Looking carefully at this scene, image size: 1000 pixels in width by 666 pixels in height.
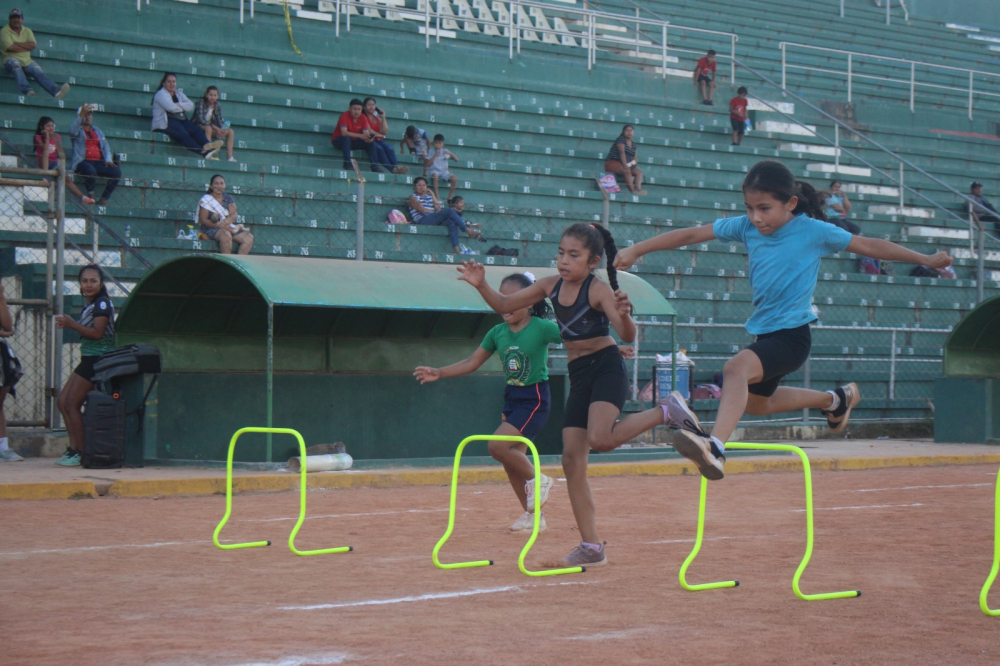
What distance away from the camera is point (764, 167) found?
7008mm

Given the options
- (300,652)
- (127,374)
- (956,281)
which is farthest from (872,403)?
(300,652)

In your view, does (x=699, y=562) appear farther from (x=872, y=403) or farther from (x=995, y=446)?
(x=872, y=403)

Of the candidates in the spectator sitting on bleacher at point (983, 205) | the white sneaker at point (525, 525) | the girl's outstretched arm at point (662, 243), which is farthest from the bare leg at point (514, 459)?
the spectator sitting on bleacher at point (983, 205)

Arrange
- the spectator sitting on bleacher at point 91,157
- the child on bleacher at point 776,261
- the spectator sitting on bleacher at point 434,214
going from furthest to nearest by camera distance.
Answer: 1. the spectator sitting on bleacher at point 434,214
2. the spectator sitting on bleacher at point 91,157
3. the child on bleacher at point 776,261

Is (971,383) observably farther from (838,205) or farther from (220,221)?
(220,221)

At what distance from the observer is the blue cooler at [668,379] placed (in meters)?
17.9

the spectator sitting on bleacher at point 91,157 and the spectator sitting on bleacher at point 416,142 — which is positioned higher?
the spectator sitting on bleacher at point 416,142

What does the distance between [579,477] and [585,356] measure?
0.76 m

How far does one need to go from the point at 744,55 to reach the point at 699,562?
26241 millimetres

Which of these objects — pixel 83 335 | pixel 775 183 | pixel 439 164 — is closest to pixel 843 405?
pixel 775 183

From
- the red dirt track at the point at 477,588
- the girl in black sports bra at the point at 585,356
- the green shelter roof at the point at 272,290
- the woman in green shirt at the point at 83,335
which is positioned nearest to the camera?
the red dirt track at the point at 477,588

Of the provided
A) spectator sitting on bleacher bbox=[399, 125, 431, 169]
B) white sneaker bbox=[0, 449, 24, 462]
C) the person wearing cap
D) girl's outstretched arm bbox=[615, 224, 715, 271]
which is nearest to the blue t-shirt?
girl's outstretched arm bbox=[615, 224, 715, 271]

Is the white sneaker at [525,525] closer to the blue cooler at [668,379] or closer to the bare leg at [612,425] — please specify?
the bare leg at [612,425]

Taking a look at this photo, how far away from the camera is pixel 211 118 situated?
67.0 ft
